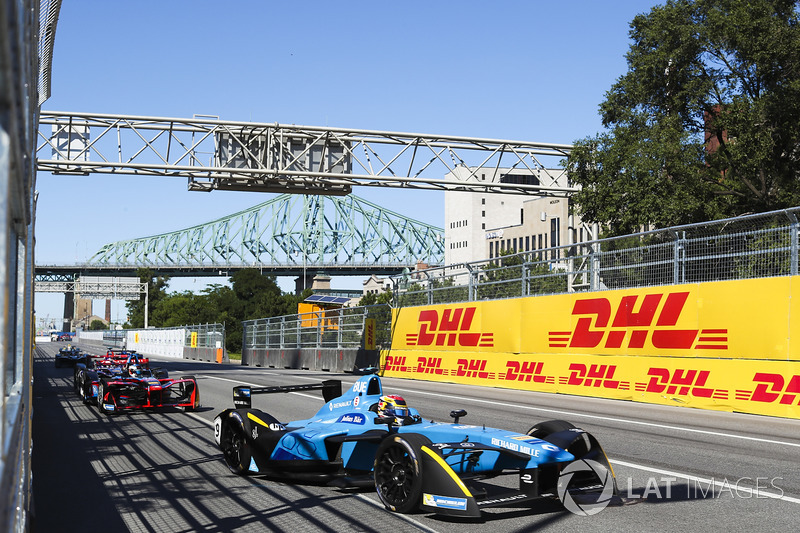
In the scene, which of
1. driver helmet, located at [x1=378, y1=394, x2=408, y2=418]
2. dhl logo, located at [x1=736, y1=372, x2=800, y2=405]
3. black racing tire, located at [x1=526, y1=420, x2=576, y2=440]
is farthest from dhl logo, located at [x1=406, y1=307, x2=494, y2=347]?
black racing tire, located at [x1=526, y1=420, x2=576, y2=440]

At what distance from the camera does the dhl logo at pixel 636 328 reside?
15.1 metres

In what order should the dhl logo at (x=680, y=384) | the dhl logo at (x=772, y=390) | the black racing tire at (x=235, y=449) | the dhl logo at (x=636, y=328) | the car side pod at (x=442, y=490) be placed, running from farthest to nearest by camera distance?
1. the dhl logo at (x=636, y=328)
2. the dhl logo at (x=680, y=384)
3. the dhl logo at (x=772, y=390)
4. the black racing tire at (x=235, y=449)
5. the car side pod at (x=442, y=490)

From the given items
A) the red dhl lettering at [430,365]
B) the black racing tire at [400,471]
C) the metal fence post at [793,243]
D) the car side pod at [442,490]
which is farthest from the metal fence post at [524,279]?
the car side pod at [442,490]

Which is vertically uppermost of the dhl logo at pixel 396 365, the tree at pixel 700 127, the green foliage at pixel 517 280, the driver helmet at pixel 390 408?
the tree at pixel 700 127

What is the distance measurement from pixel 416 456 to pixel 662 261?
11993 millimetres

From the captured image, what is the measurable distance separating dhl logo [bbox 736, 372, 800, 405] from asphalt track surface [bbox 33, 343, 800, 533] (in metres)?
0.56

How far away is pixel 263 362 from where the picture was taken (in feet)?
151

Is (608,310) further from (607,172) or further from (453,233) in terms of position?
(453,233)

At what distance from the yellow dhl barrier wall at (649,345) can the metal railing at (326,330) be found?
751cm

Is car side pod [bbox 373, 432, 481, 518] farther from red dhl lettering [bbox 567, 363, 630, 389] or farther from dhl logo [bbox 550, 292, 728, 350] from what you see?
red dhl lettering [bbox 567, 363, 630, 389]

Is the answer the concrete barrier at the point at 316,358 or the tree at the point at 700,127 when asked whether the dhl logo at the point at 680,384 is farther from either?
the concrete barrier at the point at 316,358

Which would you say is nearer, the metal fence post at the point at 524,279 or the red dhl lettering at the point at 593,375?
the red dhl lettering at the point at 593,375

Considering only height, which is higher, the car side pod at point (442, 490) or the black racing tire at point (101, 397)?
the car side pod at point (442, 490)

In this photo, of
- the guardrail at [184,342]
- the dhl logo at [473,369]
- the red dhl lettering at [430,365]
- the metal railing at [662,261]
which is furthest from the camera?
the guardrail at [184,342]
